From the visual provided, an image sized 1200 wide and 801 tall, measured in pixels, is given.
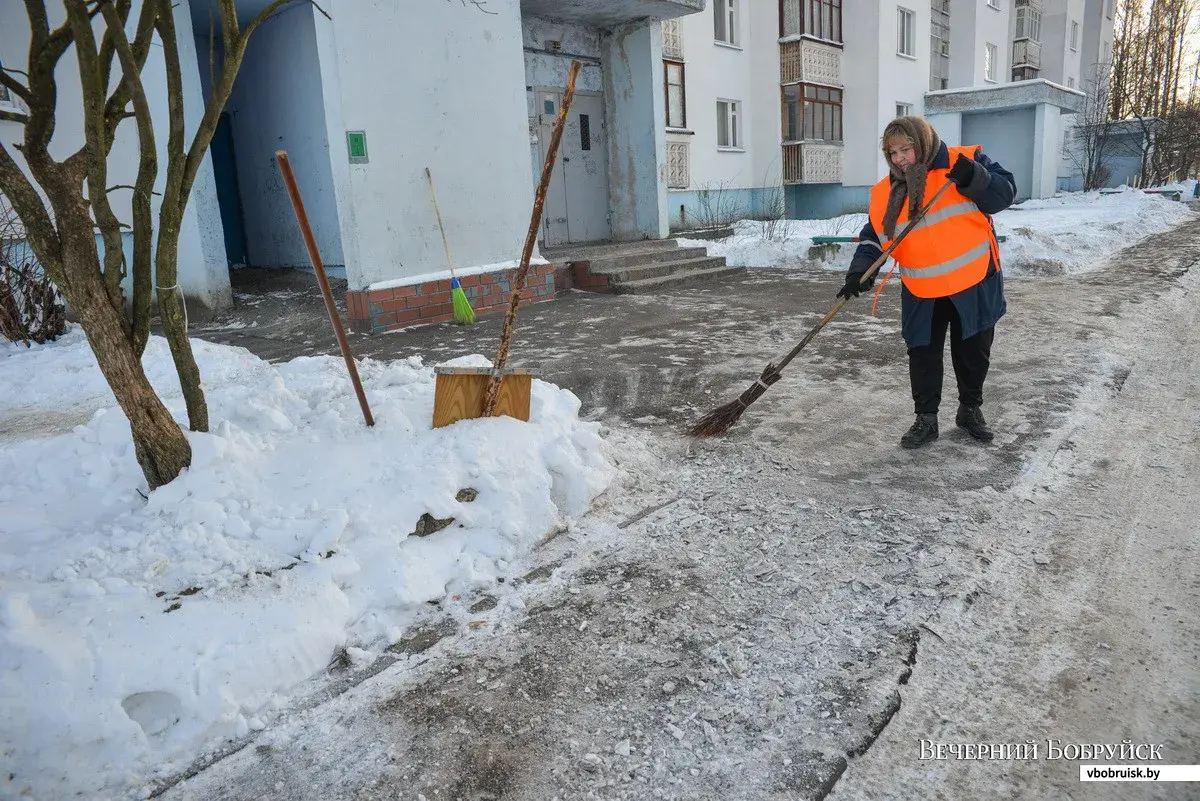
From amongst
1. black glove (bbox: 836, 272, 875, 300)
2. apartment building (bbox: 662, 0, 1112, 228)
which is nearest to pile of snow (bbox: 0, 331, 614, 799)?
black glove (bbox: 836, 272, 875, 300)

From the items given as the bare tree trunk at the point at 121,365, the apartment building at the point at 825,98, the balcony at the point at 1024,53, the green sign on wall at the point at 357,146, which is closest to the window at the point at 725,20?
the apartment building at the point at 825,98

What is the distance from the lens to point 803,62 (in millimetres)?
19000

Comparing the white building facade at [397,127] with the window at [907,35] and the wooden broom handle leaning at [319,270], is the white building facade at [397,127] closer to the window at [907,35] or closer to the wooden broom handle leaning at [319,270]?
the wooden broom handle leaning at [319,270]

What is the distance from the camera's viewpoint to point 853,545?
2963mm

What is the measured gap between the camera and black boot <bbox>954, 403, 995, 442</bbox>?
13.0 ft

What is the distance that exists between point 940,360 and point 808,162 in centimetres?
1743

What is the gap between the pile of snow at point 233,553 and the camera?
2.04 m

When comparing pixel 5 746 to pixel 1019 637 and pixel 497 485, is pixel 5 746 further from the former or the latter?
pixel 1019 637

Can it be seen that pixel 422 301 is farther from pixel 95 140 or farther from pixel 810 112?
pixel 810 112

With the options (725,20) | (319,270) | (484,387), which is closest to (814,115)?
(725,20)

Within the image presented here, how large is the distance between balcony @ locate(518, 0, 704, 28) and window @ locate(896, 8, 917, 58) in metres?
14.2

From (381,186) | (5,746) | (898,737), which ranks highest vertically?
(381,186)

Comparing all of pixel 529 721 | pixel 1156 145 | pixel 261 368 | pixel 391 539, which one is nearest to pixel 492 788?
pixel 529 721

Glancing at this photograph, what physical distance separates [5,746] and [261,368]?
4086 millimetres
